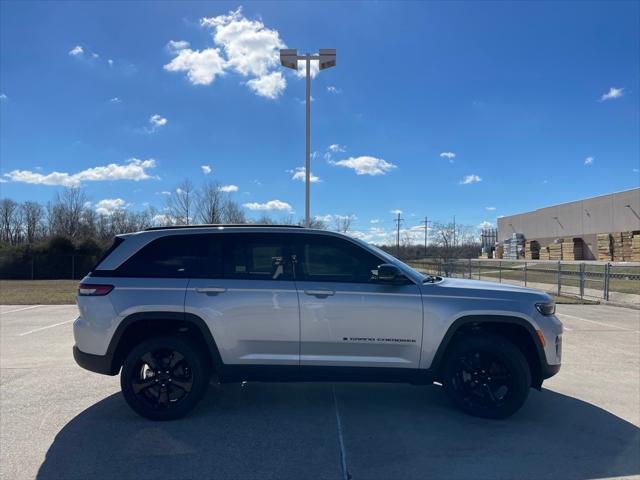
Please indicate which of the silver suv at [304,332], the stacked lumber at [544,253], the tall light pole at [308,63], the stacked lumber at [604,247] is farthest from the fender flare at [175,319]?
the stacked lumber at [544,253]

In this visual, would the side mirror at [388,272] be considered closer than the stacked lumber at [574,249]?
Yes

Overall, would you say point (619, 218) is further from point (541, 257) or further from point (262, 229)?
point (262, 229)

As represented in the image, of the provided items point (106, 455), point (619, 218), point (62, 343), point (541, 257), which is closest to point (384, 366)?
point (106, 455)

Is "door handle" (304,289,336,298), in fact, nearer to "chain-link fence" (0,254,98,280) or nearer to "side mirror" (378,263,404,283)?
"side mirror" (378,263,404,283)

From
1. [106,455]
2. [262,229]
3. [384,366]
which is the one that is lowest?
[106,455]

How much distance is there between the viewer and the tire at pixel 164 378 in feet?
14.3

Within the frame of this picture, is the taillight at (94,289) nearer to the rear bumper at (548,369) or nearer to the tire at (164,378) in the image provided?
the tire at (164,378)

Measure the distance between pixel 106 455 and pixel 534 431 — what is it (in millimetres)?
3821

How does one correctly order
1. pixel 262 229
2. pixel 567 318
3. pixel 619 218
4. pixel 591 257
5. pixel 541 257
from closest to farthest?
pixel 262 229 → pixel 567 318 → pixel 619 218 → pixel 591 257 → pixel 541 257

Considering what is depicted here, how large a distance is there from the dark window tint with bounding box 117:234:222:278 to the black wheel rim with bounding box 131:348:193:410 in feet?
2.58

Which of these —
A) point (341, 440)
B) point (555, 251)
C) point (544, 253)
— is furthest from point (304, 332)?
point (544, 253)

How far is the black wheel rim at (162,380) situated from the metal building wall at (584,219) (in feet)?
164

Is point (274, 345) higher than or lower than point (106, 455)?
higher

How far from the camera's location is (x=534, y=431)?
4277mm
